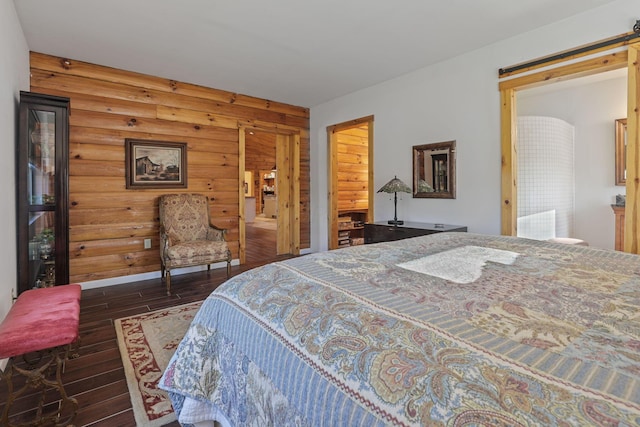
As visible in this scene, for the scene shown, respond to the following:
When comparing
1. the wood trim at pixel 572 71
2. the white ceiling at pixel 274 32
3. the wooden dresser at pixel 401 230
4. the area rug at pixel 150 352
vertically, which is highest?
the white ceiling at pixel 274 32

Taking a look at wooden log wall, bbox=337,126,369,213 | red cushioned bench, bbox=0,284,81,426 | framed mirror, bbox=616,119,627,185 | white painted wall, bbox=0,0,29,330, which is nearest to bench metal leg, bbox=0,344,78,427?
red cushioned bench, bbox=0,284,81,426

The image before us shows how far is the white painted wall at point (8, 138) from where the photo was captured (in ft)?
6.84

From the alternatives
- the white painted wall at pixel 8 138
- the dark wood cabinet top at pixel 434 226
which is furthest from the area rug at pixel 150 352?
the dark wood cabinet top at pixel 434 226

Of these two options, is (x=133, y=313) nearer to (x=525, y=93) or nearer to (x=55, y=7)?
(x=55, y=7)

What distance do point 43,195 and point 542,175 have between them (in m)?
5.36

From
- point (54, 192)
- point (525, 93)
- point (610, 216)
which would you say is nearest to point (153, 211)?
point (54, 192)

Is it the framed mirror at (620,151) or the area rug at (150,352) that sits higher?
the framed mirror at (620,151)

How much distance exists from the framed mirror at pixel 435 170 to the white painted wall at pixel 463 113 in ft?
0.23

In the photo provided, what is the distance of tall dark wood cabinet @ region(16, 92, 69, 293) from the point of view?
8.36 feet

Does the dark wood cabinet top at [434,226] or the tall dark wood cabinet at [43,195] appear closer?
the tall dark wood cabinet at [43,195]

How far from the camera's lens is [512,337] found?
0.70 metres

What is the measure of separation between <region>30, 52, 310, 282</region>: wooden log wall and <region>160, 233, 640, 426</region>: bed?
→ 317 centimetres

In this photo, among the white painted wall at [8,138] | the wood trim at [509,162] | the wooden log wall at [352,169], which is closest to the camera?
the white painted wall at [8,138]

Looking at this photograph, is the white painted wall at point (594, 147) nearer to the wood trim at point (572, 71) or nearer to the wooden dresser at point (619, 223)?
the wooden dresser at point (619, 223)
